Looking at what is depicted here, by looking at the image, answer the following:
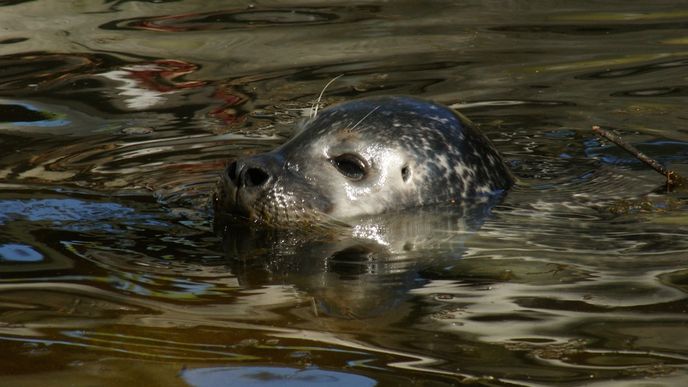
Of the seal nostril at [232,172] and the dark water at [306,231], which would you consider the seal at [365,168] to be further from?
the dark water at [306,231]

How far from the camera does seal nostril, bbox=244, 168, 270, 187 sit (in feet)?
17.3

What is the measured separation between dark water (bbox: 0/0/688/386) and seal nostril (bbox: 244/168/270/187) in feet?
0.70

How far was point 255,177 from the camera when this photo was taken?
5.31 m

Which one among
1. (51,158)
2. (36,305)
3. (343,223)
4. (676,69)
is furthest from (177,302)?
(676,69)

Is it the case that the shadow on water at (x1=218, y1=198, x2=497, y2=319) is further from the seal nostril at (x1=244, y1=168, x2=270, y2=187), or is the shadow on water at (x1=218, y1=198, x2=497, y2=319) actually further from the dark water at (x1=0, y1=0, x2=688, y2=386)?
the seal nostril at (x1=244, y1=168, x2=270, y2=187)

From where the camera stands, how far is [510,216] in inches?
214

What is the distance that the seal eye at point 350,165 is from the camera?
552 cm

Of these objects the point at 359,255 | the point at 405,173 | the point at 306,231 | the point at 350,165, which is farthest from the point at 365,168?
the point at 359,255

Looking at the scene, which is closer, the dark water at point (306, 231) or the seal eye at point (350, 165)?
the dark water at point (306, 231)

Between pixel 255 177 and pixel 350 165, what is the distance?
0.47 meters

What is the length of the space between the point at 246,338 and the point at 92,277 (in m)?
0.95

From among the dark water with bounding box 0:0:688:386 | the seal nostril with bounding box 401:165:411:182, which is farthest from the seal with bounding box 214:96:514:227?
the dark water with bounding box 0:0:688:386

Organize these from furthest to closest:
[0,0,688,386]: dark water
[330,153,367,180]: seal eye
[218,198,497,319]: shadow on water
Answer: [330,153,367,180]: seal eye → [218,198,497,319]: shadow on water → [0,0,688,386]: dark water

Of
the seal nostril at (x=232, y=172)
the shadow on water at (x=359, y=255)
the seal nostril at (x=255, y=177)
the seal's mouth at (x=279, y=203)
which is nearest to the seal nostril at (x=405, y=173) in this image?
the shadow on water at (x=359, y=255)
